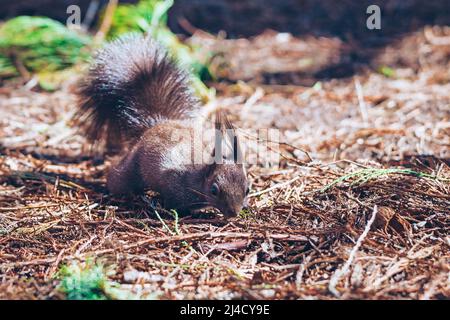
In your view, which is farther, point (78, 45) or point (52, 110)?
point (78, 45)

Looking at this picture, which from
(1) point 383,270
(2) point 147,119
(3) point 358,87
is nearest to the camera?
(1) point 383,270

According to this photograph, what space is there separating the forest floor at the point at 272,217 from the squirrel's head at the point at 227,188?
0.25 feet

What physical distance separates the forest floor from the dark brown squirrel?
138mm

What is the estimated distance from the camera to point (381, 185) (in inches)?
120

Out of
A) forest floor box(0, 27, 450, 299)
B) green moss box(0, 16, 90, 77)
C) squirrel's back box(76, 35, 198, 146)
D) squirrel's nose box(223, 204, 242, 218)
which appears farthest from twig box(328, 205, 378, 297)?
green moss box(0, 16, 90, 77)

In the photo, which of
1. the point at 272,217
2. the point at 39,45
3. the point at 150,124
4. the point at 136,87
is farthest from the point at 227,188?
the point at 39,45

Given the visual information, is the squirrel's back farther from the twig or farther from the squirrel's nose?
the twig

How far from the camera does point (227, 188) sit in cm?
301

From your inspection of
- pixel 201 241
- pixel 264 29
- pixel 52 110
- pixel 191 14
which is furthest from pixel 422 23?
pixel 201 241

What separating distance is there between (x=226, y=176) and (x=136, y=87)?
89cm

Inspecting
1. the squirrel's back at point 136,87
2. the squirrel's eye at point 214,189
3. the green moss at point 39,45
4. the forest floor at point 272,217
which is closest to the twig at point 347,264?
the forest floor at point 272,217

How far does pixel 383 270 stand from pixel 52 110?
323 centimetres

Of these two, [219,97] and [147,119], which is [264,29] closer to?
[219,97]

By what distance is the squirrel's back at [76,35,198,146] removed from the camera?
3.53m
